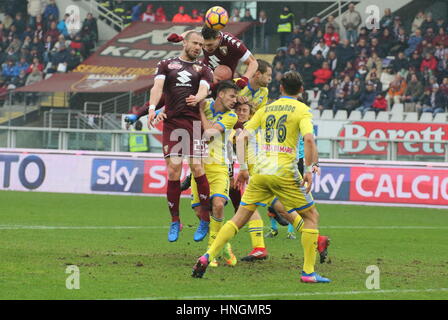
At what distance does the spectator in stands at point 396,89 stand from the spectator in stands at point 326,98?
1623 millimetres

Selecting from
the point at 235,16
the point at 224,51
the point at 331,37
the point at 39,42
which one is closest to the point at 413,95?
the point at 331,37

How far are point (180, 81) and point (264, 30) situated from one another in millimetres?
21967

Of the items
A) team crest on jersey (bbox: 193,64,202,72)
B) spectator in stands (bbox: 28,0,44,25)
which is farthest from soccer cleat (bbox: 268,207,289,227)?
spectator in stands (bbox: 28,0,44,25)

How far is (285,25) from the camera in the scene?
3131 centimetres

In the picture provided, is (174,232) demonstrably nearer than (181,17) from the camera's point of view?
Yes

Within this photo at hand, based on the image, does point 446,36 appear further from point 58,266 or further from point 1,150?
point 58,266

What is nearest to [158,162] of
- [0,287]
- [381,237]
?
[381,237]

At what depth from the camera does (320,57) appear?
94.6 ft

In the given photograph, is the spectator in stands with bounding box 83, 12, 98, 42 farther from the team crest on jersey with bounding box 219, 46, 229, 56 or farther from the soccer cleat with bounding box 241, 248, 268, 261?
the soccer cleat with bounding box 241, 248, 268, 261

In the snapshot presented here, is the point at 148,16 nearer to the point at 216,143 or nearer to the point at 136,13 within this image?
the point at 136,13

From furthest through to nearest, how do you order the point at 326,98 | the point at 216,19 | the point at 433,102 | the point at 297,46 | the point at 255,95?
the point at 297,46, the point at 326,98, the point at 433,102, the point at 255,95, the point at 216,19

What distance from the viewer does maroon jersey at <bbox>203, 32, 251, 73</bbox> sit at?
1227cm

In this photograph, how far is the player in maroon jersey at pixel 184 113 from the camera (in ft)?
36.9
